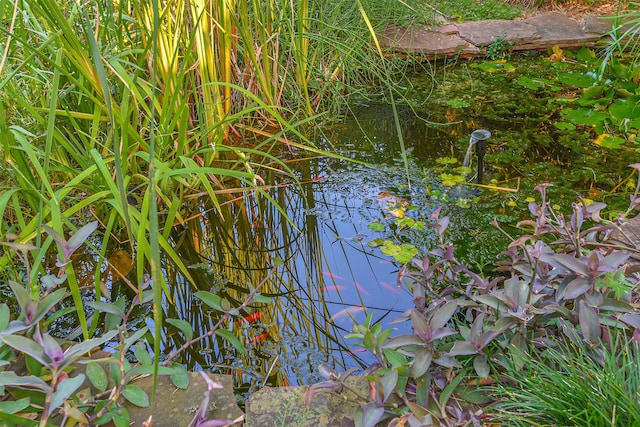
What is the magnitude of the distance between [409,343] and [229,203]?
4.23 feet

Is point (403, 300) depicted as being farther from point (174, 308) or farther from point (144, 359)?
point (144, 359)

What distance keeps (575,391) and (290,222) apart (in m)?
1.29

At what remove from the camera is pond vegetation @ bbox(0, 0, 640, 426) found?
1327 mm

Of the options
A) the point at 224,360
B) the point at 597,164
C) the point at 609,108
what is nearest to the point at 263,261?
the point at 224,360

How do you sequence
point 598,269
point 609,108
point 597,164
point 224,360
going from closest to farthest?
point 598,269
point 224,360
point 597,164
point 609,108

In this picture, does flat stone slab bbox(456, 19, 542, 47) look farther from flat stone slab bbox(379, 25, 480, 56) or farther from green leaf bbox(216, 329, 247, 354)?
green leaf bbox(216, 329, 247, 354)

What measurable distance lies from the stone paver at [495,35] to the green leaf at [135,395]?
10.7 feet

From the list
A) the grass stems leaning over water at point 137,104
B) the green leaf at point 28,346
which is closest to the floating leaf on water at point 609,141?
the grass stems leaning over water at point 137,104

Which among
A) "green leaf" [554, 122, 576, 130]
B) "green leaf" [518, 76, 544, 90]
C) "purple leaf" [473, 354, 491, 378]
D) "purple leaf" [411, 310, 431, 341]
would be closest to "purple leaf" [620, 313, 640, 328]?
"purple leaf" [473, 354, 491, 378]

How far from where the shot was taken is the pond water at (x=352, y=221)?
68.1 inches

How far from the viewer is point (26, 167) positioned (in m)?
1.75

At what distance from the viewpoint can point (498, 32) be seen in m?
4.53

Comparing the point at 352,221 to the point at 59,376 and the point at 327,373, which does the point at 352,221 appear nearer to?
the point at 327,373

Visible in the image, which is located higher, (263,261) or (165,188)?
(165,188)
